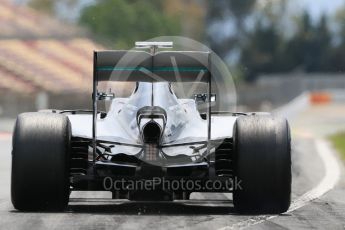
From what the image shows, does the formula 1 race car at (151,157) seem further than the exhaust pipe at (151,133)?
No

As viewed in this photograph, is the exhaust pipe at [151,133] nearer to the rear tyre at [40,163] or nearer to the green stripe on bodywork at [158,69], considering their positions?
the rear tyre at [40,163]

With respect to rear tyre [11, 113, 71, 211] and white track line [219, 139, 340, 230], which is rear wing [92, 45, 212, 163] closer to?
rear tyre [11, 113, 71, 211]

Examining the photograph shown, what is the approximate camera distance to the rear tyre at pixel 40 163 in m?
13.5

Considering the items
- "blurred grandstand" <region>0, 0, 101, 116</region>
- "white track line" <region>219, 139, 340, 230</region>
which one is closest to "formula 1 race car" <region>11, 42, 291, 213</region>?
Answer: "white track line" <region>219, 139, 340, 230</region>

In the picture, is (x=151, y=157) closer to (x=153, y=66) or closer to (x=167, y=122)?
(x=167, y=122)

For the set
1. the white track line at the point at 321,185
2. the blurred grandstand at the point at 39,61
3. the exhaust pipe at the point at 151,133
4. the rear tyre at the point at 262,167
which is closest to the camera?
the white track line at the point at 321,185

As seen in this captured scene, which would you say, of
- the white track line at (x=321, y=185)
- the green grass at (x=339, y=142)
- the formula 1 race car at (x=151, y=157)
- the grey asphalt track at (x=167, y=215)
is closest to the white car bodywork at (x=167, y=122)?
the formula 1 race car at (x=151, y=157)

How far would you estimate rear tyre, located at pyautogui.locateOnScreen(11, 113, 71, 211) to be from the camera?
13547 mm

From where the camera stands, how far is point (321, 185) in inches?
749

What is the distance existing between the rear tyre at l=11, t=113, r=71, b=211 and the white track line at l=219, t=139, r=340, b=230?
89.9 inches

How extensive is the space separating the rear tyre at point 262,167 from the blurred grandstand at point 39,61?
32.7 m

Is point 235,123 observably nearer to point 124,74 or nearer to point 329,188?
point 124,74

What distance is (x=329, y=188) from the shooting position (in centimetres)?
1841

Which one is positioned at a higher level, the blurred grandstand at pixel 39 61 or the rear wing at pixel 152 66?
the blurred grandstand at pixel 39 61
